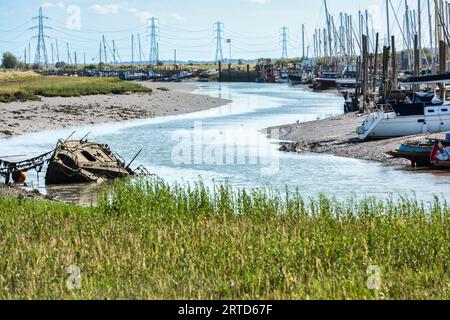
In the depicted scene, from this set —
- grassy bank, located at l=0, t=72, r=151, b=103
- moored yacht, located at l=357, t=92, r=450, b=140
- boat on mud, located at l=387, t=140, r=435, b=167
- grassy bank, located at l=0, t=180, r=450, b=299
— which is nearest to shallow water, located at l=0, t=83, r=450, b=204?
boat on mud, located at l=387, t=140, r=435, b=167

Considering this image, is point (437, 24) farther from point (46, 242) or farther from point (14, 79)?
point (14, 79)

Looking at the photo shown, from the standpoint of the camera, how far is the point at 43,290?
13.3 meters

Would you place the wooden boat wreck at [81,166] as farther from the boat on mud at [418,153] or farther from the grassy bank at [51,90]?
the grassy bank at [51,90]

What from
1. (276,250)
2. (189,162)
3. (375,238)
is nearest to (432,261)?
(375,238)

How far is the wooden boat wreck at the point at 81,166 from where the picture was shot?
33688mm

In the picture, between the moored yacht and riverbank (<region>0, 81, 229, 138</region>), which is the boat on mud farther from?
riverbank (<region>0, 81, 229, 138</region>)

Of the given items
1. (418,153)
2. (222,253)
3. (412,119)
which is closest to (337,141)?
(412,119)

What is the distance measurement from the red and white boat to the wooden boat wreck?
1275cm

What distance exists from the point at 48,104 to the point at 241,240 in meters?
63.2

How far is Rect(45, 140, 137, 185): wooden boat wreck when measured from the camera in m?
33.7

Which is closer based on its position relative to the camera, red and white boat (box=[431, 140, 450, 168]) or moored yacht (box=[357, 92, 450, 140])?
→ red and white boat (box=[431, 140, 450, 168])

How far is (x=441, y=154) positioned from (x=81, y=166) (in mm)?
14957

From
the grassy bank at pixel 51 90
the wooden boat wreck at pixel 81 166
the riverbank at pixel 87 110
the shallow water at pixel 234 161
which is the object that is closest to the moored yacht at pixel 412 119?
the shallow water at pixel 234 161

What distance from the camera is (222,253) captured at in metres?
15.4
